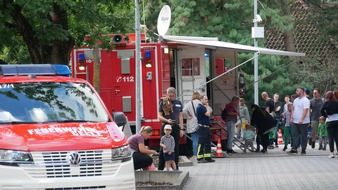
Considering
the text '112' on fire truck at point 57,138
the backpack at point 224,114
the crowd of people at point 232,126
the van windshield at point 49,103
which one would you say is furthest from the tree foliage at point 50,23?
the text '112' on fire truck at point 57,138

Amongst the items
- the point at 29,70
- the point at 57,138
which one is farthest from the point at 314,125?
the point at 57,138

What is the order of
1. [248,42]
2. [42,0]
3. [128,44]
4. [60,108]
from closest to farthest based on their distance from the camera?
[60,108] → [42,0] → [128,44] → [248,42]

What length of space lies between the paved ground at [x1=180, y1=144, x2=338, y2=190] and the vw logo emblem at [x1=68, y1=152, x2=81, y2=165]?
18.3ft

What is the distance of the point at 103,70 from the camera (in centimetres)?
2467

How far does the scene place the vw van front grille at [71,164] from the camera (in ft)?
37.4

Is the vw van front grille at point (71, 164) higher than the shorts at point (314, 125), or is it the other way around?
the vw van front grille at point (71, 164)

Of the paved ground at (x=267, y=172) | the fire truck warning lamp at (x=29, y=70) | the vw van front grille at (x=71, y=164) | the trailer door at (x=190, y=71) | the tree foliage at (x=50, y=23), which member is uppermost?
the tree foliage at (x=50, y=23)

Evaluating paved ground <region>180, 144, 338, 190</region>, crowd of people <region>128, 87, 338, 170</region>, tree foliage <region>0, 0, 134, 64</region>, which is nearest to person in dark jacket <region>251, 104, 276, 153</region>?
crowd of people <region>128, 87, 338, 170</region>

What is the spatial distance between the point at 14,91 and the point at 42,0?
6083 millimetres

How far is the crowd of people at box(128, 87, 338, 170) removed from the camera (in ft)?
59.9

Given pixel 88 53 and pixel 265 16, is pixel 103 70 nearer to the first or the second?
pixel 88 53

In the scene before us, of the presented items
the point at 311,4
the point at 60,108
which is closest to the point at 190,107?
the point at 60,108

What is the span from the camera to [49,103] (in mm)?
12852

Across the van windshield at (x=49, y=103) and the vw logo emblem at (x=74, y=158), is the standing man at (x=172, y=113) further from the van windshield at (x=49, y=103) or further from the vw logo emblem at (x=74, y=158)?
the vw logo emblem at (x=74, y=158)
